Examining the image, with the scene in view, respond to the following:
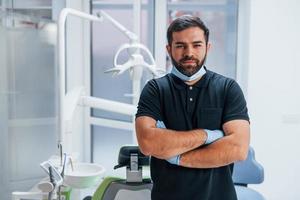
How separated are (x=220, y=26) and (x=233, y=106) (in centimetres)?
226

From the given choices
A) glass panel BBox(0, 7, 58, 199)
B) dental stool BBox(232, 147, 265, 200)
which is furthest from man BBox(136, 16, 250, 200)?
glass panel BBox(0, 7, 58, 199)

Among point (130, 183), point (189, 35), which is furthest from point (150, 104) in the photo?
point (130, 183)

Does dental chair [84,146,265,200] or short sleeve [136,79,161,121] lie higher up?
short sleeve [136,79,161,121]

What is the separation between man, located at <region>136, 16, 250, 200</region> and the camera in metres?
1.28

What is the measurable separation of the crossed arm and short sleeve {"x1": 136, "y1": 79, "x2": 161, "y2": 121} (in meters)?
0.05

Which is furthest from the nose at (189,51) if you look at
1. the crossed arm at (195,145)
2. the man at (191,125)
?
the crossed arm at (195,145)

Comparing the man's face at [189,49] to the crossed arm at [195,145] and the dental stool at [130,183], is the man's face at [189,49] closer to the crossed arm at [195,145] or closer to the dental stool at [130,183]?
the crossed arm at [195,145]

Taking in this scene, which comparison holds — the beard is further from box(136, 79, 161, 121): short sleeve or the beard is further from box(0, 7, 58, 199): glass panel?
box(0, 7, 58, 199): glass panel

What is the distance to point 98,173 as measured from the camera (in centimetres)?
206

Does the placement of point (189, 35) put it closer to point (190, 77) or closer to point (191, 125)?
point (190, 77)

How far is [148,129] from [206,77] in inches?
13.3

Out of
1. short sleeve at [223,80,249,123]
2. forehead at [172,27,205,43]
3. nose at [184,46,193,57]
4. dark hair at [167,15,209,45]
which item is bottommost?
Answer: short sleeve at [223,80,249,123]

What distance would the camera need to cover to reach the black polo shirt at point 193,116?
1305 mm

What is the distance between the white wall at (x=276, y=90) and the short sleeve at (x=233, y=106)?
183cm
